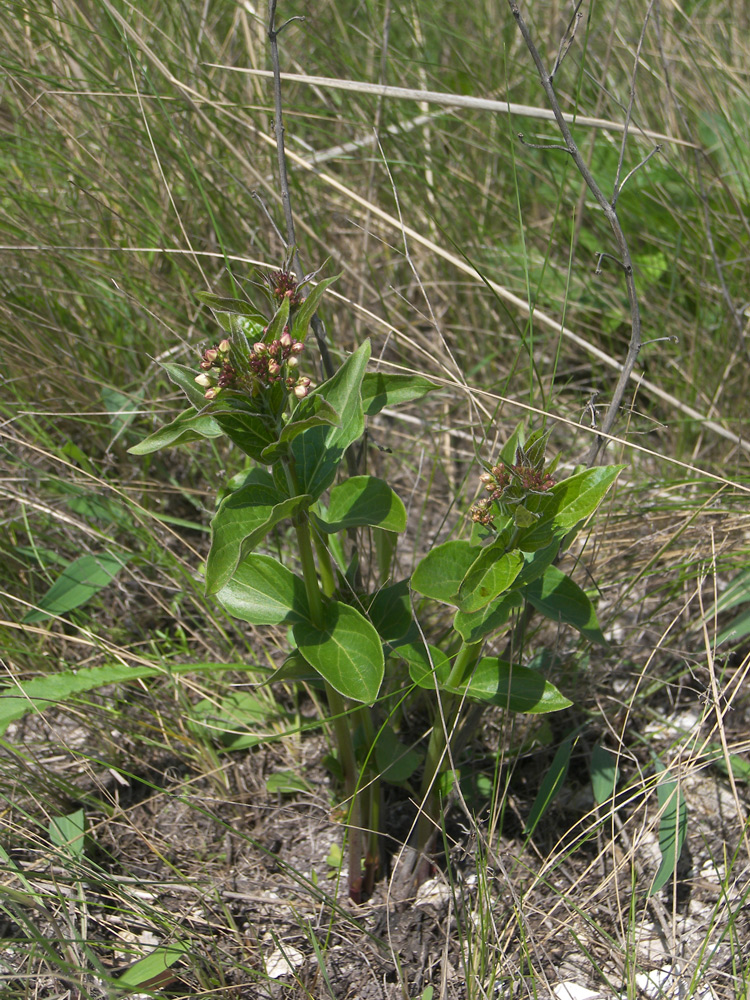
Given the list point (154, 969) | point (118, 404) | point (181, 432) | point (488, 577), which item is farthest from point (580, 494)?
point (118, 404)

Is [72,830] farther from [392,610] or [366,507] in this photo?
[366,507]

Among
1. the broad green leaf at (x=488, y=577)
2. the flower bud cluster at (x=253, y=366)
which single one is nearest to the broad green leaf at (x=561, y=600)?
the broad green leaf at (x=488, y=577)

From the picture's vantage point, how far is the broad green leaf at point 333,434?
1555 millimetres

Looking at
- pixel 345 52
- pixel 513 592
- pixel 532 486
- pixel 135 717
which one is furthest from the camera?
pixel 345 52

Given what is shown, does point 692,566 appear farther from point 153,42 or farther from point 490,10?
point 490,10

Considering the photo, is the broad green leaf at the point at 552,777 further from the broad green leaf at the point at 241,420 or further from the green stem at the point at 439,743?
the broad green leaf at the point at 241,420

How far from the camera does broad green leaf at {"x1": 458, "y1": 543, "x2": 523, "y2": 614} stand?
4.88 ft

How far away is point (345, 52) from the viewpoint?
11.3 feet

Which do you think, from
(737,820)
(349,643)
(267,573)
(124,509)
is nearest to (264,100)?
(124,509)

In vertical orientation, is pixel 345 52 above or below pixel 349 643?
above

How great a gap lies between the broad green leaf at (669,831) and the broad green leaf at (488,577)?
69 centimetres

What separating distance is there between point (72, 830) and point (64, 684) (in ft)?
1.24

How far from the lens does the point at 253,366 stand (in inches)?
55.3

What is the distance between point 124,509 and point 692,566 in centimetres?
187
